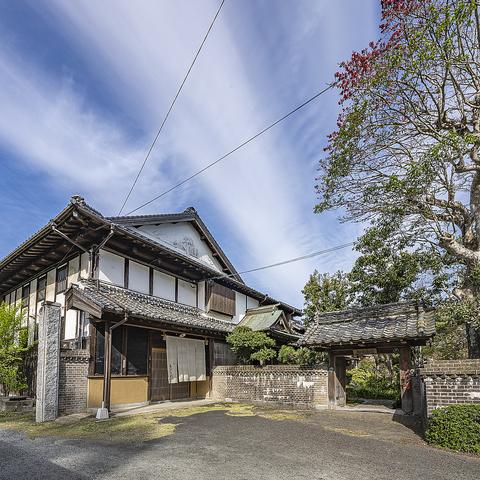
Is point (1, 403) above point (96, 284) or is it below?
below

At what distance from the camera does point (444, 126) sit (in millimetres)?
9492

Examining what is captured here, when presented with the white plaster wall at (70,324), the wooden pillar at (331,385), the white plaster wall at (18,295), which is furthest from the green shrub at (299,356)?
the white plaster wall at (18,295)

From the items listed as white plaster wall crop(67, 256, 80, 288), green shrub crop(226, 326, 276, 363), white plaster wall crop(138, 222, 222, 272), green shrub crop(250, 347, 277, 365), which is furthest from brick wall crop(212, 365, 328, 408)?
white plaster wall crop(67, 256, 80, 288)

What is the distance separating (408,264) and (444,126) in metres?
8.97

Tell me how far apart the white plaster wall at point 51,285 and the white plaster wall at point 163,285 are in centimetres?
424

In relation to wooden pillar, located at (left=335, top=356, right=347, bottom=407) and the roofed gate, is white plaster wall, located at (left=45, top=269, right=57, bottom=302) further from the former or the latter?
wooden pillar, located at (left=335, top=356, right=347, bottom=407)

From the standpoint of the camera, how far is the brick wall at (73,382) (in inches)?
448

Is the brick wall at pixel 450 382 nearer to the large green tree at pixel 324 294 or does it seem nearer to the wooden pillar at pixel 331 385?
the wooden pillar at pixel 331 385

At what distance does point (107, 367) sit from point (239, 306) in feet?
38.7

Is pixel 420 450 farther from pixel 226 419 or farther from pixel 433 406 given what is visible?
pixel 226 419

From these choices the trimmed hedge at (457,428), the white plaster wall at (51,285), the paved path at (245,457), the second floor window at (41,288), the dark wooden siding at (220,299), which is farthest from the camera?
the dark wooden siding at (220,299)

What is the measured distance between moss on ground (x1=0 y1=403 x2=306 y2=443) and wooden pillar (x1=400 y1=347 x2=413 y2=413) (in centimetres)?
329

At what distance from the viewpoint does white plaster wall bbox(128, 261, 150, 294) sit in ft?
50.9

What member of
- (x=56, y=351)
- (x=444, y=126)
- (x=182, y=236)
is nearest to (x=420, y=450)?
(x=444, y=126)
